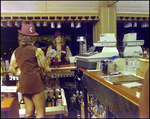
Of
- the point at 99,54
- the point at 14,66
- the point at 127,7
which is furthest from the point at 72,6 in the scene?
the point at 14,66

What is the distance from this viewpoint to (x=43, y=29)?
165 inches

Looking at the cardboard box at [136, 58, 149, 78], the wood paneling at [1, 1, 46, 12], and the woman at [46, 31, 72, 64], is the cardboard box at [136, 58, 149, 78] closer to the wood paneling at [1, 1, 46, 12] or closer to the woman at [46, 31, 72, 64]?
the woman at [46, 31, 72, 64]

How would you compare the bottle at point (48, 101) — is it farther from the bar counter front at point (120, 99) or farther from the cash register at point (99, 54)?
the bar counter front at point (120, 99)

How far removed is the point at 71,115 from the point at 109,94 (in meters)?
1.89

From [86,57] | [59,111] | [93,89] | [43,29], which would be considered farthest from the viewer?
[43,29]

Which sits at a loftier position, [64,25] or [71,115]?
[64,25]

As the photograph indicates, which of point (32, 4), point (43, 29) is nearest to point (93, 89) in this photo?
point (32, 4)

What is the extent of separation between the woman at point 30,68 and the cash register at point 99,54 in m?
0.58

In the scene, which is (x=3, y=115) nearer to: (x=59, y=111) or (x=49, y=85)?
(x=59, y=111)

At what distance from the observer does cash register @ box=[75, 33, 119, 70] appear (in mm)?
2230

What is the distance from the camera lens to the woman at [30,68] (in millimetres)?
1987

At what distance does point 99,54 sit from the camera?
7.41 ft

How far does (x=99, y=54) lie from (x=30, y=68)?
967mm

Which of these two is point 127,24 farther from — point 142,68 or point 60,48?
point 142,68
